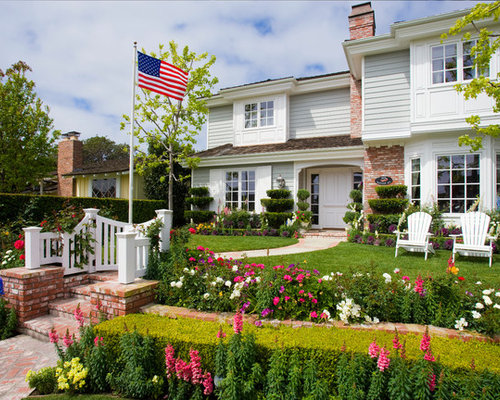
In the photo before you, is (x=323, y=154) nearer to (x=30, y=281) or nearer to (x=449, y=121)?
(x=449, y=121)

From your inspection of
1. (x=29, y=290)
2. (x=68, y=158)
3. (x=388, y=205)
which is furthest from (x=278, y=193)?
(x=68, y=158)

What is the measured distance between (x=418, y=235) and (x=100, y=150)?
44.2 m

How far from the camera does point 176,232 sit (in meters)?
4.71

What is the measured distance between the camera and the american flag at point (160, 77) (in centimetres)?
920

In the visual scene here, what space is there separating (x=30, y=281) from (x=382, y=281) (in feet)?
15.8

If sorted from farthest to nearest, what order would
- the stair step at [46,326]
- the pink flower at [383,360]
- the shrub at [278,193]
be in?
1. the shrub at [278,193]
2. the stair step at [46,326]
3. the pink flower at [383,360]

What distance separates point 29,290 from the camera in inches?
171

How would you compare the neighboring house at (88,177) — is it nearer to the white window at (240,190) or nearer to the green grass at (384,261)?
the white window at (240,190)

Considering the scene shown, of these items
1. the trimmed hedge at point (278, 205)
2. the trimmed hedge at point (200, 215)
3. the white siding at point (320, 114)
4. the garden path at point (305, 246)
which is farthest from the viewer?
the trimmed hedge at point (200, 215)

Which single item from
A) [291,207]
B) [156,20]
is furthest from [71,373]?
[291,207]

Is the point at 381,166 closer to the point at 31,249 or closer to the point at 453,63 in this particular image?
the point at 453,63

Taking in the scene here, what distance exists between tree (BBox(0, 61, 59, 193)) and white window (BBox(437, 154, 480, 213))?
17485 millimetres

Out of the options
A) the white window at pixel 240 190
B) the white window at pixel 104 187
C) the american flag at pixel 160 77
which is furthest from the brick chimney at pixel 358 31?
the white window at pixel 104 187

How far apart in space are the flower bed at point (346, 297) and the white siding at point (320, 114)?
1051 centimetres
